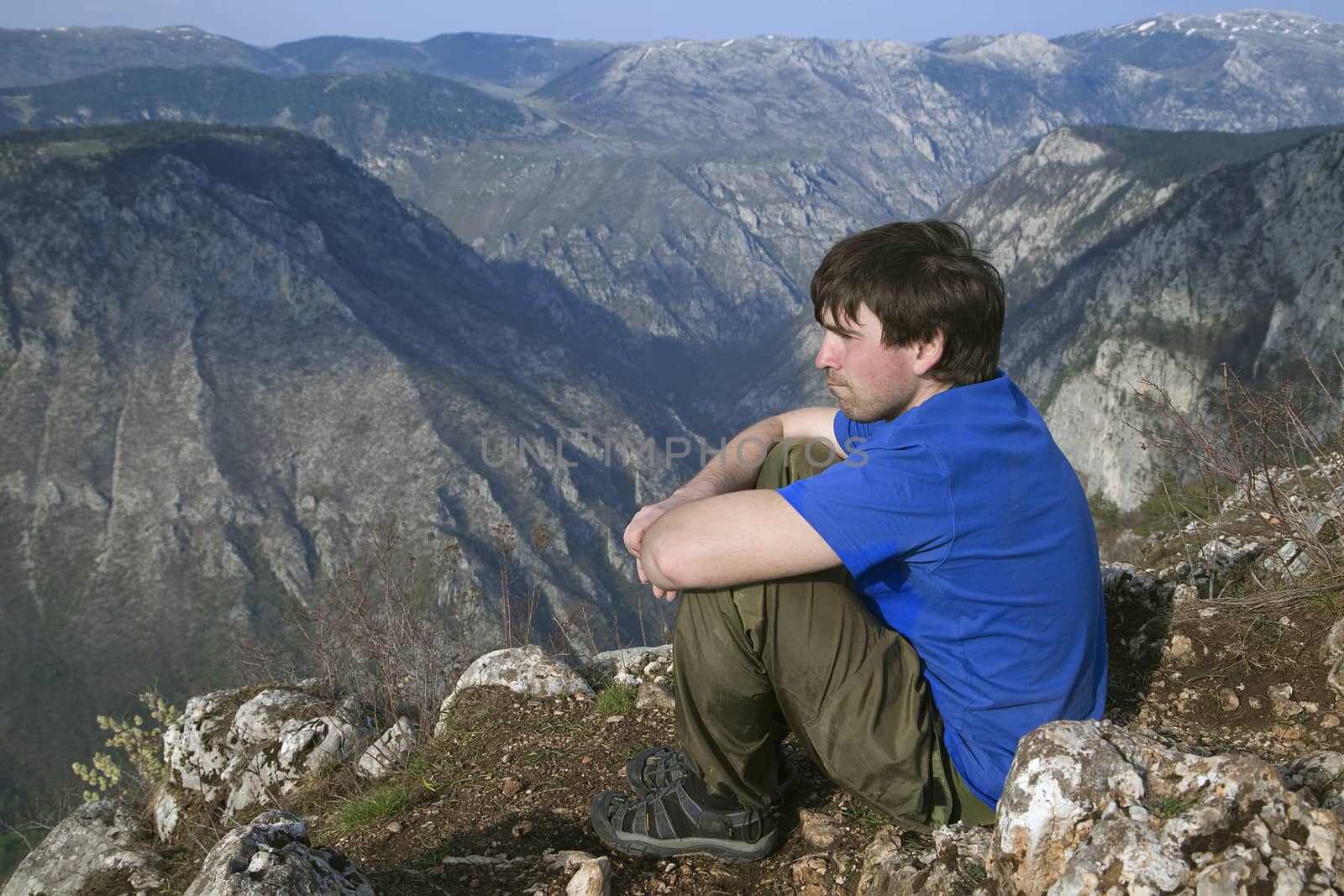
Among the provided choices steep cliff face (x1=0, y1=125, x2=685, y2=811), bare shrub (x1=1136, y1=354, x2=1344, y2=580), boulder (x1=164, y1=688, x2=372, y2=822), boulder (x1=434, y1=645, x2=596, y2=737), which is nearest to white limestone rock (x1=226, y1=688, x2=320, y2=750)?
boulder (x1=164, y1=688, x2=372, y2=822)

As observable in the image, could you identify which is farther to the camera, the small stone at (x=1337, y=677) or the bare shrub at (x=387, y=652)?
the bare shrub at (x=387, y=652)

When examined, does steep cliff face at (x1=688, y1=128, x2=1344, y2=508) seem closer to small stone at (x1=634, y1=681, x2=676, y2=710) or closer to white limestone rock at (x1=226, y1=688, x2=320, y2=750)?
small stone at (x1=634, y1=681, x2=676, y2=710)

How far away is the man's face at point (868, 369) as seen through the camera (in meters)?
3.18

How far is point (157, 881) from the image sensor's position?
17.6 feet

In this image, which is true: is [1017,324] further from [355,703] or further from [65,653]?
[355,703]

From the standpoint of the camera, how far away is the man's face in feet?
10.4

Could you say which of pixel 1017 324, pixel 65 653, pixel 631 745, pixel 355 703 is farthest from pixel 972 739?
pixel 1017 324

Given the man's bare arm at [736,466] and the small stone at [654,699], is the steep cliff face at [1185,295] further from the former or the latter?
the man's bare arm at [736,466]

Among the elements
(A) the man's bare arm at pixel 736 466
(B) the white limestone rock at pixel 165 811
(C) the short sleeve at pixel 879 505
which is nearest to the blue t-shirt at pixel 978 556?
(C) the short sleeve at pixel 879 505

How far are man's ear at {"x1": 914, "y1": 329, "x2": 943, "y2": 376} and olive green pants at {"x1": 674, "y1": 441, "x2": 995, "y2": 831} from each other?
0.75 meters

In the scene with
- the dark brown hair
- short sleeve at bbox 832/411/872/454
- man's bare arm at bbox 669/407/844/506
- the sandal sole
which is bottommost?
the sandal sole

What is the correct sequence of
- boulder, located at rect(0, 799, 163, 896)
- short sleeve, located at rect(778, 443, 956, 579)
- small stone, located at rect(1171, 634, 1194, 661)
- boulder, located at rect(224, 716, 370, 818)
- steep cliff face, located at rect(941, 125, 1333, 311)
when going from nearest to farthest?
1. short sleeve, located at rect(778, 443, 956, 579)
2. small stone, located at rect(1171, 634, 1194, 661)
3. boulder, located at rect(0, 799, 163, 896)
4. boulder, located at rect(224, 716, 370, 818)
5. steep cliff face, located at rect(941, 125, 1333, 311)

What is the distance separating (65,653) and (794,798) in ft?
348

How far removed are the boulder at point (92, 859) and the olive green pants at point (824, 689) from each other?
3981 millimetres
